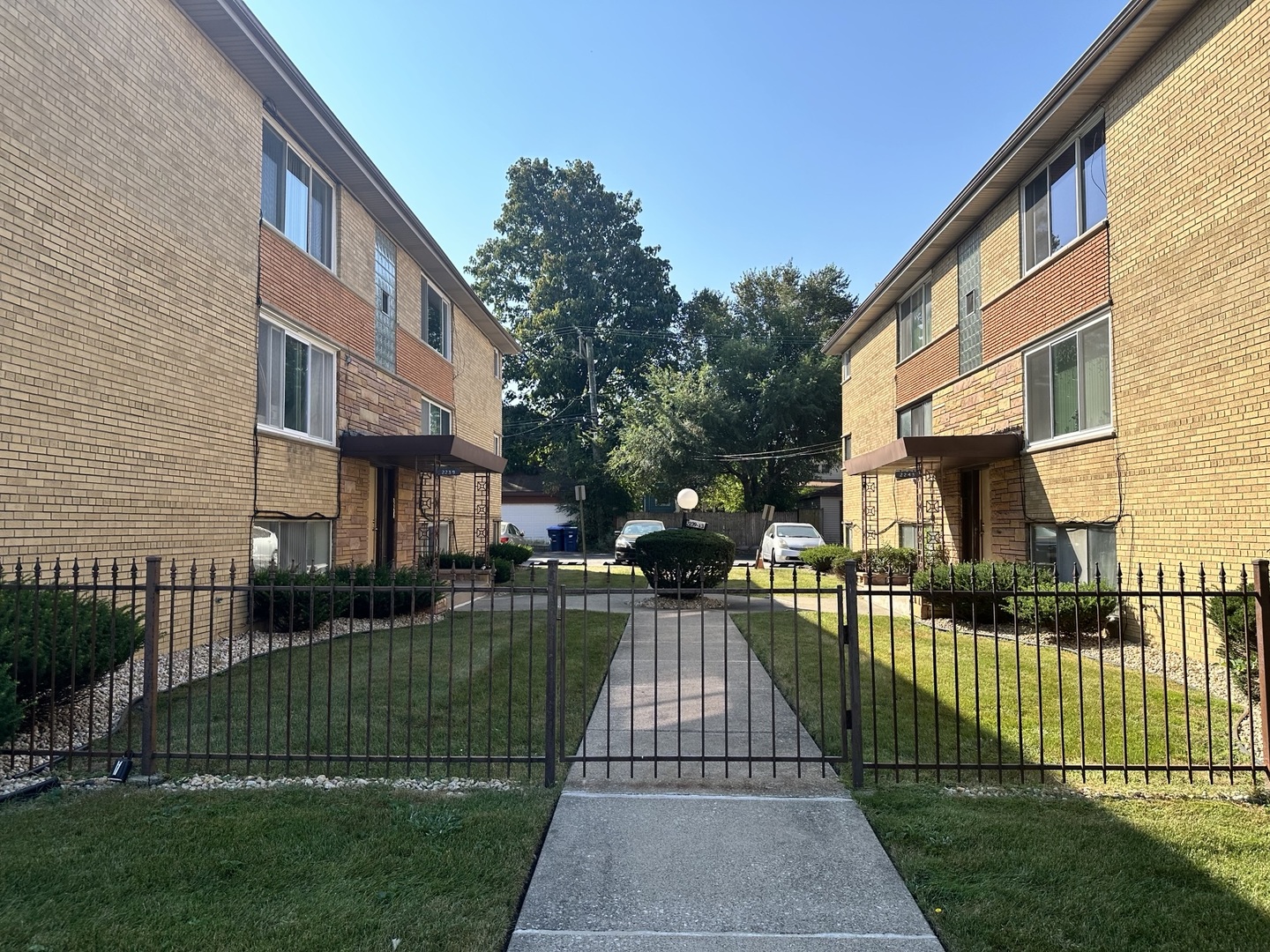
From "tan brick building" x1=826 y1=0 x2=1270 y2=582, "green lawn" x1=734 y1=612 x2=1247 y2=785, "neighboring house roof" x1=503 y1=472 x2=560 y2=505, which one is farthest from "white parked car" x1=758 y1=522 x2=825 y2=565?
"neighboring house roof" x1=503 y1=472 x2=560 y2=505

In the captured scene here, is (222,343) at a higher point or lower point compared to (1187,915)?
higher

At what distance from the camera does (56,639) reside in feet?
16.3

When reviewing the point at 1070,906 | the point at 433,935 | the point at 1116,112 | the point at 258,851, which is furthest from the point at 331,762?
the point at 1116,112

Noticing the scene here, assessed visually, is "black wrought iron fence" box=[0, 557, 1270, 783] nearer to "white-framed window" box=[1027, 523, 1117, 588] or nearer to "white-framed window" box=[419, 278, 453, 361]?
"white-framed window" box=[1027, 523, 1117, 588]

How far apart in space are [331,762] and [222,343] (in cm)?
620

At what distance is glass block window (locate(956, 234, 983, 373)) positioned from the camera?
46.0 ft

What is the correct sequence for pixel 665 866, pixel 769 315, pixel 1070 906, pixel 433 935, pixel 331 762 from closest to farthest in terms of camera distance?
pixel 433 935
pixel 1070 906
pixel 665 866
pixel 331 762
pixel 769 315

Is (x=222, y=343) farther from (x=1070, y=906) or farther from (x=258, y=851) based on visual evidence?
(x=1070, y=906)

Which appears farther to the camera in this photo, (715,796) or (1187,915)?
(715,796)

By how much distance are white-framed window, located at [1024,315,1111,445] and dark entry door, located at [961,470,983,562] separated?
2.69 m

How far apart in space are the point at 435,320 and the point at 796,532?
12352mm

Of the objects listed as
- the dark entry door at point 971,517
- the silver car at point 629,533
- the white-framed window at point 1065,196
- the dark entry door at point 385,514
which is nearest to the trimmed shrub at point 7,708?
the dark entry door at point 385,514

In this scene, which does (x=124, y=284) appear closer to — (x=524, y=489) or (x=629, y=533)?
(x=629, y=533)

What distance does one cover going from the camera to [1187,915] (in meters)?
3.15
